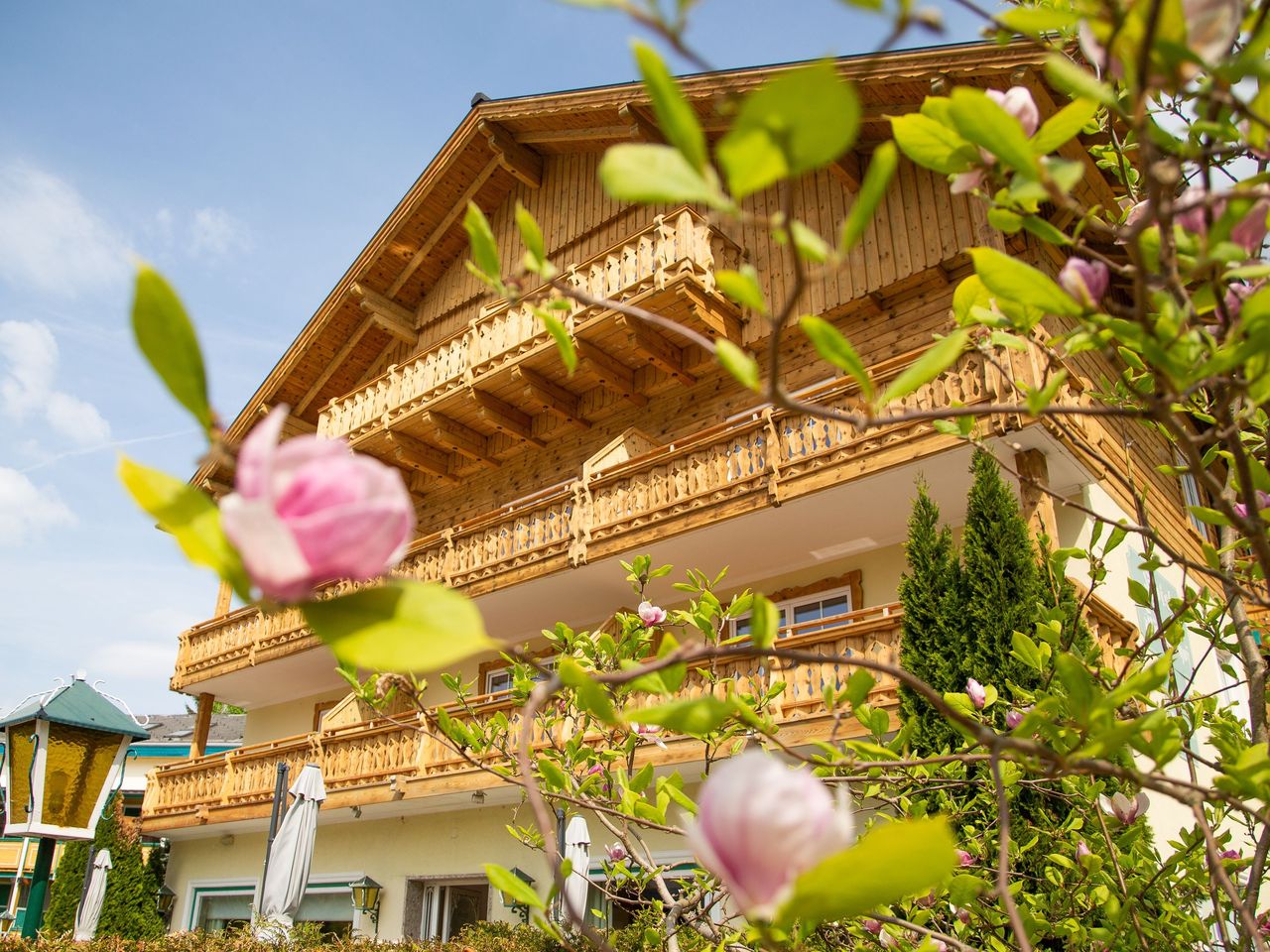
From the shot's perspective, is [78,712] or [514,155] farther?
[514,155]

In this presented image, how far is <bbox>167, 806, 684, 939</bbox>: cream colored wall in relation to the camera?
1230 cm

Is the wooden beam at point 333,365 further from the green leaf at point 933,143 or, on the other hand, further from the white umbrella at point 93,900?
the green leaf at point 933,143

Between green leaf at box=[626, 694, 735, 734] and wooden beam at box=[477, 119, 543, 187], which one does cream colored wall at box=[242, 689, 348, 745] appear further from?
green leaf at box=[626, 694, 735, 734]

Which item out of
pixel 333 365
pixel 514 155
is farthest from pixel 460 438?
pixel 333 365

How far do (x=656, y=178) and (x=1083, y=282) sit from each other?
0.77 m

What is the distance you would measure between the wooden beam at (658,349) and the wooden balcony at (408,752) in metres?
4.27

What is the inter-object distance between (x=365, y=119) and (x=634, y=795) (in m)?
6.48

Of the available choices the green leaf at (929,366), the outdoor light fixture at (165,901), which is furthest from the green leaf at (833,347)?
the outdoor light fixture at (165,901)

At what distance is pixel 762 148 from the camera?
648mm

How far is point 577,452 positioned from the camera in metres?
14.6

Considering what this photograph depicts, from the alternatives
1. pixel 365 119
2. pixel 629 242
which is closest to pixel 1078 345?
pixel 365 119

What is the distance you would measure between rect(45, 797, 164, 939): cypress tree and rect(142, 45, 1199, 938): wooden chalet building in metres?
0.61

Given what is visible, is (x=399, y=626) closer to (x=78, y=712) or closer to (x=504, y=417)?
(x=78, y=712)

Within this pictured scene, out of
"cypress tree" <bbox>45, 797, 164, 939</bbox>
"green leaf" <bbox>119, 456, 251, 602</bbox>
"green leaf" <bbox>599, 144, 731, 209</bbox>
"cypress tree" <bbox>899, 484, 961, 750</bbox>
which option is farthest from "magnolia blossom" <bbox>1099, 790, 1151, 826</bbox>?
"cypress tree" <bbox>45, 797, 164, 939</bbox>
